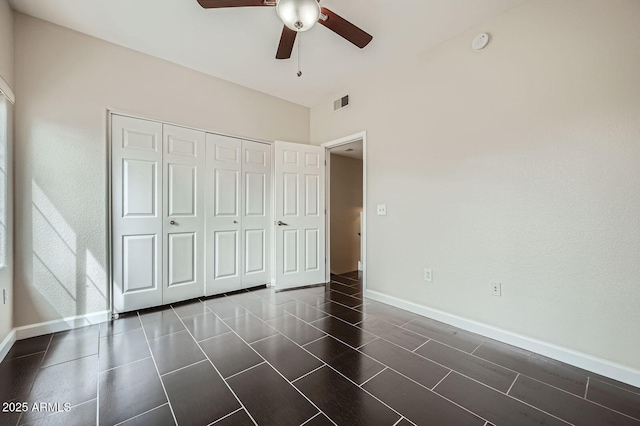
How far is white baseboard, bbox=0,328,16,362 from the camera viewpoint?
189cm

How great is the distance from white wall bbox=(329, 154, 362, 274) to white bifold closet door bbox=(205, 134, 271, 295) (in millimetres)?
1406

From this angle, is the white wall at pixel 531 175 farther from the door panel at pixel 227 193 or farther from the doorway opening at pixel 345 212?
the door panel at pixel 227 193

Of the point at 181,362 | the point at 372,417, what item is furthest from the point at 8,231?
the point at 372,417

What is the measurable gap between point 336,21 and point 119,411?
273 cm

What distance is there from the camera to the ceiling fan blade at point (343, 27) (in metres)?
A: 1.77

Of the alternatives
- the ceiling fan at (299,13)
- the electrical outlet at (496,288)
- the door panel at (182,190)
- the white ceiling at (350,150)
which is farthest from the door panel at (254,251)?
the electrical outlet at (496,288)

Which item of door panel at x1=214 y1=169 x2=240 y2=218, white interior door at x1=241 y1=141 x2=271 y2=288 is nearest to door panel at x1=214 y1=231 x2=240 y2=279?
white interior door at x1=241 y1=141 x2=271 y2=288

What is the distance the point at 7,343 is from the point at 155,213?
143 centimetres

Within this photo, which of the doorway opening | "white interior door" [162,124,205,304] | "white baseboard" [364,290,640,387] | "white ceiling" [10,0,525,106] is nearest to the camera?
"white baseboard" [364,290,640,387]

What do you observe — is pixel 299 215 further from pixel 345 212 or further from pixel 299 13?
pixel 299 13

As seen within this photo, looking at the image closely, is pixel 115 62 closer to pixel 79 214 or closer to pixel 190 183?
pixel 190 183

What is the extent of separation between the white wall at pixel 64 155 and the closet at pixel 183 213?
0.15 m

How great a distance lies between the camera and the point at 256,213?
361 centimetres

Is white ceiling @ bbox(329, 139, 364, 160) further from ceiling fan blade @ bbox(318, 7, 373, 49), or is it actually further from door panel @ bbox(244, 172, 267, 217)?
ceiling fan blade @ bbox(318, 7, 373, 49)
